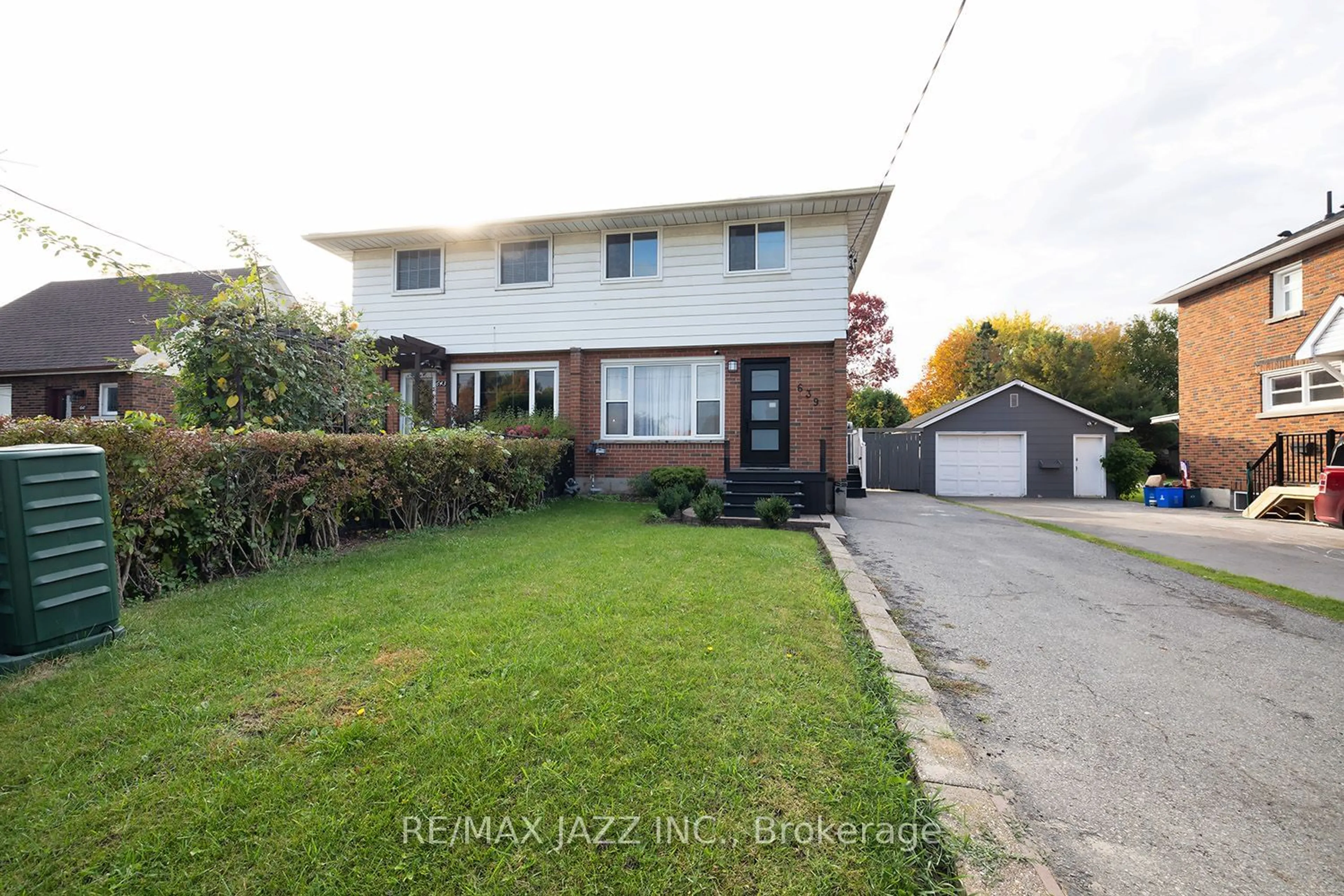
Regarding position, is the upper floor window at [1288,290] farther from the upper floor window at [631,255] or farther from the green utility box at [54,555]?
the green utility box at [54,555]

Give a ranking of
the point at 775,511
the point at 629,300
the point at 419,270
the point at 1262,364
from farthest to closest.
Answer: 1. the point at 1262,364
2. the point at 419,270
3. the point at 629,300
4. the point at 775,511

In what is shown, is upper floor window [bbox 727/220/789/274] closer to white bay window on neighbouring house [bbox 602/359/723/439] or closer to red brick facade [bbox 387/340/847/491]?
red brick facade [bbox 387/340/847/491]

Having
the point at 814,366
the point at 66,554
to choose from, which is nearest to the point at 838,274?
the point at 814,366

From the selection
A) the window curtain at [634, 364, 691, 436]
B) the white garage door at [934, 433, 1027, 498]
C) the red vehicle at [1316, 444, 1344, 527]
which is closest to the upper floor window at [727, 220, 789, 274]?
the window curtain at [634, 364, 691, 436]

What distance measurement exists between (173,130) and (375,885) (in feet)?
36.8

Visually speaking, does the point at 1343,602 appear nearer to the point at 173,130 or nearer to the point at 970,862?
the point at 970,862

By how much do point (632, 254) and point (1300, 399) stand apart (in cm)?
1527

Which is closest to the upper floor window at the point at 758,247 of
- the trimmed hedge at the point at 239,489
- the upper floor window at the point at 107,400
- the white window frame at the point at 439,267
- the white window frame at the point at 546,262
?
the white window frame at the point at 546,262

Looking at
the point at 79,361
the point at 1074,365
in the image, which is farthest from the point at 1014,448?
the point at 79,361

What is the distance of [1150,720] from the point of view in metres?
2.63

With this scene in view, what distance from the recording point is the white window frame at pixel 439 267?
38.5ft

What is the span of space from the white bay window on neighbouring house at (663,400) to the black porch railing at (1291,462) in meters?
11.9

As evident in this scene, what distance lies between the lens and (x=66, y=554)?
290 cm

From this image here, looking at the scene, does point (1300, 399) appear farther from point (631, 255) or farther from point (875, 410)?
point (875, 410)
